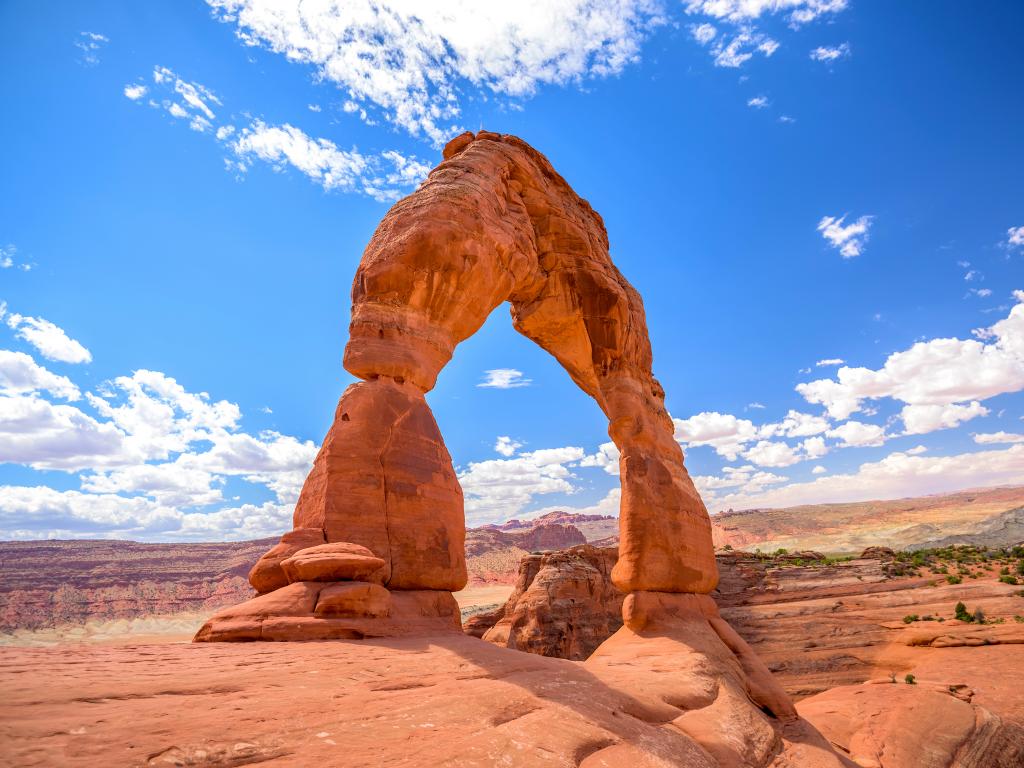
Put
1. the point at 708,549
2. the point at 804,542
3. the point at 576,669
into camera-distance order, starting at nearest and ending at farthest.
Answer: the point at 576,669
the point at 708,549
the point at 804,542

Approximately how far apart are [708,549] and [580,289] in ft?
24.8

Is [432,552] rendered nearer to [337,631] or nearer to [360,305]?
[337,631]

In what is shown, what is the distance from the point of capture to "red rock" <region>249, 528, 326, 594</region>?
743cm

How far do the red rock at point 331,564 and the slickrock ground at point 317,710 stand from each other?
1005 mm

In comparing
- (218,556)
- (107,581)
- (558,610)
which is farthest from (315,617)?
(218,556)

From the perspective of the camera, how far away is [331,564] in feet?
23.1

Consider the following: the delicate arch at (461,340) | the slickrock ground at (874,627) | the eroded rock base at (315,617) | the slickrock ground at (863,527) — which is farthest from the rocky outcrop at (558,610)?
the slickrock ground at (863,527)

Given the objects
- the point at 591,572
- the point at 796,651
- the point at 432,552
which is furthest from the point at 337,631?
the point at 796,651

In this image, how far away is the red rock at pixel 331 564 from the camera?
7.02 metres

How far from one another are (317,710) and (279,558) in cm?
370

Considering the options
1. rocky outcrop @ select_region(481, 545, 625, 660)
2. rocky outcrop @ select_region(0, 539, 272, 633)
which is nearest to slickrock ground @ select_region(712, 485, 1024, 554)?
rocky outcrop @ select_region(481, 545, 625, 660)

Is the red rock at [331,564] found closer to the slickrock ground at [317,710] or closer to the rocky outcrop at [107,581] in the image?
the slickrock ground at [317,710]

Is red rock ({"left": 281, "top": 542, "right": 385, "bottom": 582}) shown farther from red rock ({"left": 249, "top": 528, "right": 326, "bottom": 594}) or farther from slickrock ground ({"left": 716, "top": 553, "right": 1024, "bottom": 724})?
slickrock ground ({"left": 716, "top": 553, "right": 1024, "bottom": 724})

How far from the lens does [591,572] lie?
23953 millimetres
